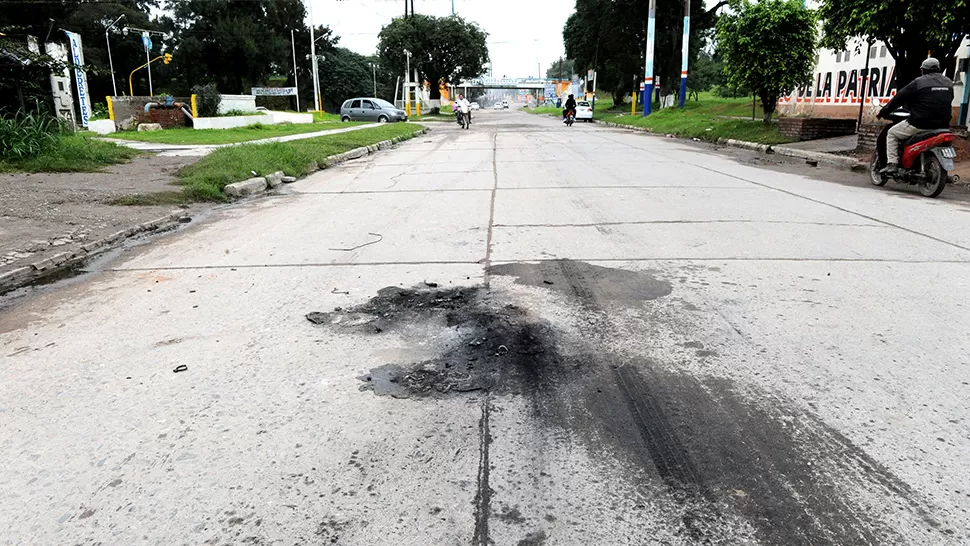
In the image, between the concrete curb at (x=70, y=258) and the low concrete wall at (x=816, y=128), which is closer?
the concrete curb at (x=70, y=258)

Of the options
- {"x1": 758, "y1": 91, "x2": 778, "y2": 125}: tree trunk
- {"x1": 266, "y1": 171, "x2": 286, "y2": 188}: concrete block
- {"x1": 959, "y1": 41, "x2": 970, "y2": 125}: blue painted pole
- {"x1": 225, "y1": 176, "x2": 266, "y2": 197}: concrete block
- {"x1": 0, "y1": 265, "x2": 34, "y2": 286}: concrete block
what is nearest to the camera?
{"x1": 0, "y1": 265, "x2": 34, "y2": 286}: concrete block

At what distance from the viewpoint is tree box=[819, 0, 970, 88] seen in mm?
11766

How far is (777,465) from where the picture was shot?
258cm

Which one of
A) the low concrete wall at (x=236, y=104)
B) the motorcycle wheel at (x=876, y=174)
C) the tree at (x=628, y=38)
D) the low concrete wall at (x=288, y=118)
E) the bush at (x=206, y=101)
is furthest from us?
the tree at (x=628, y=38)

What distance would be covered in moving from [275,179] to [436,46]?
4964 centimetres

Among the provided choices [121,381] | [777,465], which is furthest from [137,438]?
[777,465]

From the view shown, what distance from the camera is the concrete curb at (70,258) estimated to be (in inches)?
207

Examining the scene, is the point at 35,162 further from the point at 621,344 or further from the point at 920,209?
the point at 920,209

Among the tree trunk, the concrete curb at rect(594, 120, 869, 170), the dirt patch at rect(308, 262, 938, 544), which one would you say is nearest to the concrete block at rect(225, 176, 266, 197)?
the dirt patch at rect(308, 262, 938, 544)

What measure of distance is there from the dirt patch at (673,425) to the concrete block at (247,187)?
6409mm

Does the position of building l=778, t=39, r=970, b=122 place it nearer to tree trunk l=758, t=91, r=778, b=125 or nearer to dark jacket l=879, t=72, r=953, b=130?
tree trunk l=758, t=91, r=778, b=125

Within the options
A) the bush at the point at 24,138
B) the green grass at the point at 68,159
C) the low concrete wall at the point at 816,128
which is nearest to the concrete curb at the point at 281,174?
the green grass at the point at 68,159

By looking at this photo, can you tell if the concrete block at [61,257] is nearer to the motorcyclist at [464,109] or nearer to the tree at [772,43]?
the tree at [772,43]

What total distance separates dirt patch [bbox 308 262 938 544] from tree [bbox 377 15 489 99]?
55.4 m
